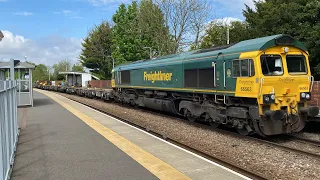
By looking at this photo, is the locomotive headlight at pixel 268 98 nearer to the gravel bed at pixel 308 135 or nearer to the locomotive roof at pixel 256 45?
the locomotive roof at pixel 256 45

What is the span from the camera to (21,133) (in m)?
10.3

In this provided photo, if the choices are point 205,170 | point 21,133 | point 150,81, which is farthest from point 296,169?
point 150,81

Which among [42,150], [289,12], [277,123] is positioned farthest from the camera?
[289,12]

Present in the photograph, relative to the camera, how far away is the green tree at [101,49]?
7031 centimetres

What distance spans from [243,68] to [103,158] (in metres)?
5.41

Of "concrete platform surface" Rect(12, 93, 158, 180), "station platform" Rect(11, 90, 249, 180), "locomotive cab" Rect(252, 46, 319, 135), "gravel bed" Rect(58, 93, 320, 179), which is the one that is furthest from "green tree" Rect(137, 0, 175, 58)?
"concrete platform surface" Rect(12, 93, 158, 180)

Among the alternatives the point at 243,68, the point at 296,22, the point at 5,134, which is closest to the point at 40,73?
the point at 296,22

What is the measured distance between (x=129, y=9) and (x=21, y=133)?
52.0 m

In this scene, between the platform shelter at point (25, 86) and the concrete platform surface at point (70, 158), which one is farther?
the platform shelter at point (25, 86)

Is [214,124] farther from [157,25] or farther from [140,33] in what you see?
[140,33]

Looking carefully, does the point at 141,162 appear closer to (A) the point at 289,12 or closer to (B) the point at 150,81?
(B) the point at 150,81

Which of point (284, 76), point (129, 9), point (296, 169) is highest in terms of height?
point (129, 9)

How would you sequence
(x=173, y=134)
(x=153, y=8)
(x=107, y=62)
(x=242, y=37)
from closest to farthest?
(x=173, y=134) < (x=242, y=37) < (x=153, y=8) < (x=107, y=62)

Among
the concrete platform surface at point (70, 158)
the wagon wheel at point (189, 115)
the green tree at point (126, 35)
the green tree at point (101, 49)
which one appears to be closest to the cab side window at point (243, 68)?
the wagon wheel at point (189, 115)
